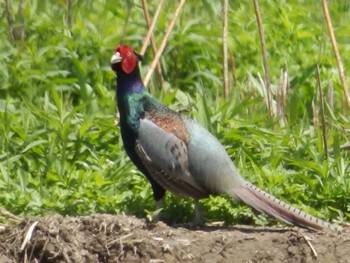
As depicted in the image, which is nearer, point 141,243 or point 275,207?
point 141,243

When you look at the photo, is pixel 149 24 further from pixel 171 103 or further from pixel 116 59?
pixel 116 59

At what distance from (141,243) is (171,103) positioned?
7.50 ft

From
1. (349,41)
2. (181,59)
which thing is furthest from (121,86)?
(349,41)

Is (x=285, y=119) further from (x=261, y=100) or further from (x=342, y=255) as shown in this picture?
(x=342, y=255)

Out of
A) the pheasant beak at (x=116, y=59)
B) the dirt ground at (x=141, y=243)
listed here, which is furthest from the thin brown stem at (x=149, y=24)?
the dirt ground at (x=141, y=243)

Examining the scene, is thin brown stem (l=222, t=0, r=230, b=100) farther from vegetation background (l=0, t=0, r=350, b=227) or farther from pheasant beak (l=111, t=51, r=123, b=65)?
pheasant beak (l=111, t=51, r=123, b=65)

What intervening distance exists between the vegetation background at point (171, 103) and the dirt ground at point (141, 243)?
56 cm

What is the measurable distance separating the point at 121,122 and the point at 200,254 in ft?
3.67

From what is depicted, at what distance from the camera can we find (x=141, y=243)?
24.4 feet

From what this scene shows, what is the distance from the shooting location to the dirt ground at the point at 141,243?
7379 mm

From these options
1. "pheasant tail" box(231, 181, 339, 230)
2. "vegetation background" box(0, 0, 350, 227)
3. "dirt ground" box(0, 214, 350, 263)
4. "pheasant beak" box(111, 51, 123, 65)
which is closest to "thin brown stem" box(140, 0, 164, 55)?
"vegetation background" box(0, 0, 350, 227)

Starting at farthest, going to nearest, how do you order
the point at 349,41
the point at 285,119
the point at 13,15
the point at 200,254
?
the point at 349,41
the point at 13,15
the point at 285,119
the point at 200,254

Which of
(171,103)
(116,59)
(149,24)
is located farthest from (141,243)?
(149,24)

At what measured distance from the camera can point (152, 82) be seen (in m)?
9.92
